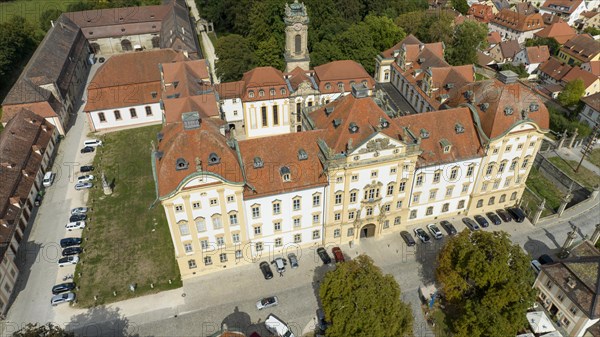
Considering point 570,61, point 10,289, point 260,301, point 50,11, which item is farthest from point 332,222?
point 50,11

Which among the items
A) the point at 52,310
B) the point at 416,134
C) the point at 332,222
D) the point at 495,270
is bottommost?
the point at 52,310

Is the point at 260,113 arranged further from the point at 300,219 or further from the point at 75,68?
the point at 75,68

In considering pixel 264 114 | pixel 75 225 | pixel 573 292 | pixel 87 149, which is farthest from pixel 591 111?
pixel 87 149

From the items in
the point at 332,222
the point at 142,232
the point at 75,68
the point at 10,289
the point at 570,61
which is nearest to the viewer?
the point at 10,289

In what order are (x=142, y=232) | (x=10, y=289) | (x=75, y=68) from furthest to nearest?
(x=75, y=68)
(x=142, y=232)
(x=10, y=289)

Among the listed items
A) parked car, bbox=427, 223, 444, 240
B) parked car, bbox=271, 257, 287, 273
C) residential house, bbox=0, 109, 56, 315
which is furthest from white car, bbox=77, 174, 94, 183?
parked car, bbox=427, 223, 444, 240

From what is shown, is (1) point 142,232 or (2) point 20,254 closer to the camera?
(2) point 20,254

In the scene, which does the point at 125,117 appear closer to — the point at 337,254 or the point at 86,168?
the point at 86,168
